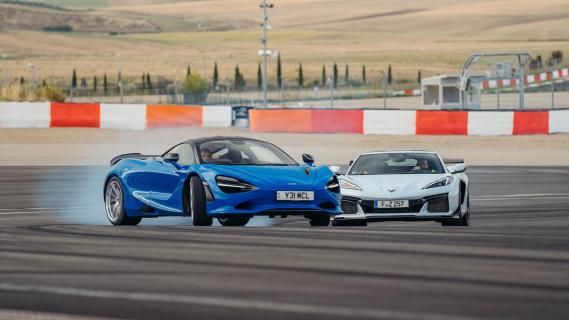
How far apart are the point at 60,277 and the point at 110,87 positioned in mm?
95122

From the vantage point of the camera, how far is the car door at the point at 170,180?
15688 millimetres

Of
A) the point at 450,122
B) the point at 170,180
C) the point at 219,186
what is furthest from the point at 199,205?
the point at 450,122

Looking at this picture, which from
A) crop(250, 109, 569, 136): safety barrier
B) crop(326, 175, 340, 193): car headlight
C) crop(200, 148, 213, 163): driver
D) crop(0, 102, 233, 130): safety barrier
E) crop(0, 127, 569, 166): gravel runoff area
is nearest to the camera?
crop(326, 175, 340, 193): car headlight

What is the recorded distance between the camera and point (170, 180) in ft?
52.1

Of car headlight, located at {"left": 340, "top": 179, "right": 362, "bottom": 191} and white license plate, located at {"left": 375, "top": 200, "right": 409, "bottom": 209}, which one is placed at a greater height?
car headlight, located at {"left": 340, "top": 179, "right": 362, "bottom": 191}

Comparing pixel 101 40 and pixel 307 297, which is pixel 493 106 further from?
pixel 101 40

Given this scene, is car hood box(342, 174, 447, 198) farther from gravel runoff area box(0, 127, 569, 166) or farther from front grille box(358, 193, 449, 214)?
gravel runoff area box(0, 127, 569, 166)

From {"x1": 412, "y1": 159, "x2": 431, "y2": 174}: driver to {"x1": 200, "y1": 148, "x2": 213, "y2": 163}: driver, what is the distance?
10.8 feet

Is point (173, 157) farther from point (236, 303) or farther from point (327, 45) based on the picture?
point (327, 45)

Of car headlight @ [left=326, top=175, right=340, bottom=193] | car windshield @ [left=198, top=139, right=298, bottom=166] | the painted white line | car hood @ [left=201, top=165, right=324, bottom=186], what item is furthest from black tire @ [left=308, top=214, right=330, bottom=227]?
the painted white line

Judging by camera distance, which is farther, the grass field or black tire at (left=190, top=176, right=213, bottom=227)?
the grass field

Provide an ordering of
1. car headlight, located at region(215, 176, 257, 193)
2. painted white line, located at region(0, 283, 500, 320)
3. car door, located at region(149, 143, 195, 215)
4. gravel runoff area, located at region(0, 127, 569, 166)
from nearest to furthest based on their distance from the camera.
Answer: painted white line, located at region(0, 283, 500, 320)
car headlight, located at region(215, 176, 257, 193)
car door, located at region(149, 143, 195, 215)
gravel runoff area, located at region(0, 127, 569, 166)

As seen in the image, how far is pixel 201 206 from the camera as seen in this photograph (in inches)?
595

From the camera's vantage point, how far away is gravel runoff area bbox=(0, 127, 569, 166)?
3372cm
